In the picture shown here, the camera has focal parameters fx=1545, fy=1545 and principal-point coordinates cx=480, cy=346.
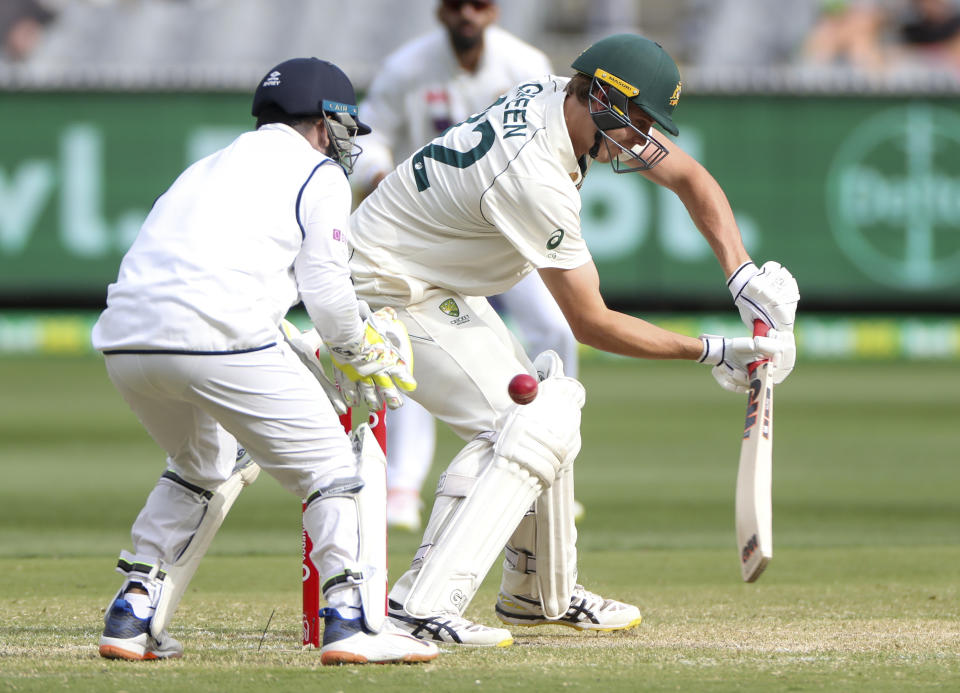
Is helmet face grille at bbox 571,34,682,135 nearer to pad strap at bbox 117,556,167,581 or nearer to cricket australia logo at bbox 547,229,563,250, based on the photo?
cricket australia logo at bbox 547,229,563,250

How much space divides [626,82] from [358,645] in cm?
167

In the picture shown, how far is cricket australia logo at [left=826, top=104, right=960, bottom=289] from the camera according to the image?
48.1 ft

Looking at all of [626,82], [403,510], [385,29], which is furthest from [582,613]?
[385,29]

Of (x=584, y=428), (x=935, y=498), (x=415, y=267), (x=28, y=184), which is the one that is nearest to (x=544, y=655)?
(x=415, y=267)

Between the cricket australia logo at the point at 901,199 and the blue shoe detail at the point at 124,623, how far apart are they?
38.8 ft

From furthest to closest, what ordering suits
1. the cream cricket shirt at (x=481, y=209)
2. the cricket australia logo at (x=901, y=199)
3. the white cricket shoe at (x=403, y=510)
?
the cricket australia logo at (x=901, y=199), the white cricket shoe at (x=403, y=510), the cream cricket shirt at (x=481, y=209)

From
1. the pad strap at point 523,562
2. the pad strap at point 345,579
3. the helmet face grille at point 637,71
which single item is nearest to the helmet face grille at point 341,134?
the helmet face grille at point 637,71

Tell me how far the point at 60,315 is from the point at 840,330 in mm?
7485

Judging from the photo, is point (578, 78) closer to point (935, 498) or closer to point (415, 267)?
point (415, 267)

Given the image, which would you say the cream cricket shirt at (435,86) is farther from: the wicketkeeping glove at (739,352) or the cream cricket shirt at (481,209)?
the wicketkeeping glove at (739,352)

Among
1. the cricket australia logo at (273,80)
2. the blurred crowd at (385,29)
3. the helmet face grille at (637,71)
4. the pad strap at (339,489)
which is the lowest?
the pad strap at (339,489)

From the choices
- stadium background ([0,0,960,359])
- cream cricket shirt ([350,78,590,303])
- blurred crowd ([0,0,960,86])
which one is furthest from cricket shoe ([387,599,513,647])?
blurred crowd ([0,0,960,86])

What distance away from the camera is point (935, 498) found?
25.3ft

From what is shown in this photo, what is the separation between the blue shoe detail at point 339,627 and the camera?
3629mm
